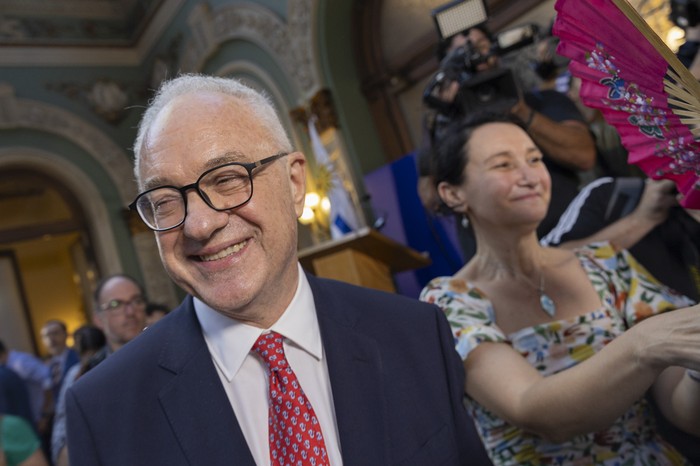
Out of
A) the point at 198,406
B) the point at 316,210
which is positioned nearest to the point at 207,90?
the point at 198,406

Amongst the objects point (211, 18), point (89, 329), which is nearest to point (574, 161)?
point (89, 329)

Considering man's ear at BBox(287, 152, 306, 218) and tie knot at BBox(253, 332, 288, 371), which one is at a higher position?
man's ear at BBox(287, 152, 306, 218)

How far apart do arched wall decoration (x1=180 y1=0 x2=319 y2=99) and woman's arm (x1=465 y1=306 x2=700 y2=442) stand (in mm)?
5803

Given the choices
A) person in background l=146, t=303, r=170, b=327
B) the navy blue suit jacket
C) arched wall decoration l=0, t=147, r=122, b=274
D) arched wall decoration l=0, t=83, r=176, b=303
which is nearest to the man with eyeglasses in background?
person in background l=146, t=303, r=170, b=327

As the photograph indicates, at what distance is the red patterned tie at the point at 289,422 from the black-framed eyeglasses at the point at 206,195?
1.01 ft

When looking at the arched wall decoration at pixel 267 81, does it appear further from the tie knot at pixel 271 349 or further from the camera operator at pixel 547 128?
the tie knot at pixel 271 349

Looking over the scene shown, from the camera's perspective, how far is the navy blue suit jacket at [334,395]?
4.23 feet

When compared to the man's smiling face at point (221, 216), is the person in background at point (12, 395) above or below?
below

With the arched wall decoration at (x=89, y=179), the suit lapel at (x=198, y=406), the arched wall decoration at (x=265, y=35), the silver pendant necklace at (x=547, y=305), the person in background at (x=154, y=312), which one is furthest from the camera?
the arched wall decoration at (x=89, y=179)

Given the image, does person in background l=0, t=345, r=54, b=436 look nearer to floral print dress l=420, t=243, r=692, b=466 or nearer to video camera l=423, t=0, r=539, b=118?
video camera l=423, t=0, r=539, b=118

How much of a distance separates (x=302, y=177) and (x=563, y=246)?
110 cm

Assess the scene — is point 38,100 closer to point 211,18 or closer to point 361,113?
point 211,18

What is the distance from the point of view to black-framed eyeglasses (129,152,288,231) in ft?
4.21

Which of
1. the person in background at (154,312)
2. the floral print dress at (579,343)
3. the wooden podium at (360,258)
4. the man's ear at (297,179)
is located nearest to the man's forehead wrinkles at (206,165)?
the man's ear at (297,179)
